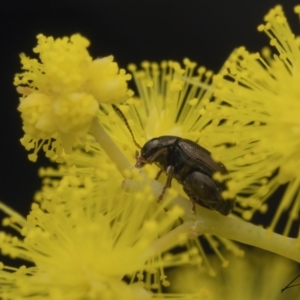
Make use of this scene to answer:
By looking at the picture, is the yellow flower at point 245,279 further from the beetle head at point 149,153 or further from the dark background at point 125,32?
the dark background at point 125,32

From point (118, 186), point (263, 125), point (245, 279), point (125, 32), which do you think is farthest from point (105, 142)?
point (125, 32)

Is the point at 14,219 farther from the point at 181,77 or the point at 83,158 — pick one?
the point at 181,77

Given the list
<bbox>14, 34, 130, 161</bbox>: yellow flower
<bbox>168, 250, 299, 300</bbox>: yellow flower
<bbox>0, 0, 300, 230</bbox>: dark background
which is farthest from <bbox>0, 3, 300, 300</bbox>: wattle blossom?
<bbox>0, 0, 300, 230</bbox>: dark background

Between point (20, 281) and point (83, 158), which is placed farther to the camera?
point (83, 158)

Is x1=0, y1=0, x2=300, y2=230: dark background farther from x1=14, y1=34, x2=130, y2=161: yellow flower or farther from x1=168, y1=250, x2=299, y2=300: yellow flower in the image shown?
x1=14, y1=34, x2=130, y2=161: yellow flower

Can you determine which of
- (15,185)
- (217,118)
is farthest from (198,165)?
(15,185)

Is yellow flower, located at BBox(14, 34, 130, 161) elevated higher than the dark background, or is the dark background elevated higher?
the dark background

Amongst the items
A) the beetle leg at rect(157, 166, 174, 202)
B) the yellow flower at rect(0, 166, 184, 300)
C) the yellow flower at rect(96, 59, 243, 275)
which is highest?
the yellow flower at rect(96, 59, 243, 275)
